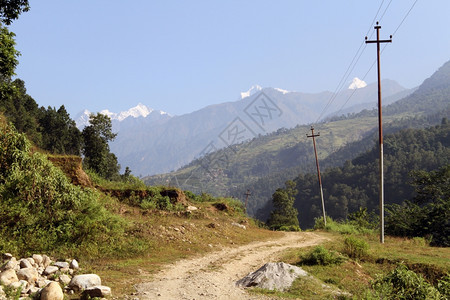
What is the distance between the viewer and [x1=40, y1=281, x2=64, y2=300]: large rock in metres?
7.58

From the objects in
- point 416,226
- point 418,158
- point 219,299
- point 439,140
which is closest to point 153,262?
point 219,299

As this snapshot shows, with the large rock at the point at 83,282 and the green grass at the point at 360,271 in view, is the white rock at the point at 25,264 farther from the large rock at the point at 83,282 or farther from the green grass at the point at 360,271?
the green grass at the point at 360,271

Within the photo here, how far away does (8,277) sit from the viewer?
8000 millimetres

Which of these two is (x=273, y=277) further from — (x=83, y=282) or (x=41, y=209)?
(x=41, y=209)

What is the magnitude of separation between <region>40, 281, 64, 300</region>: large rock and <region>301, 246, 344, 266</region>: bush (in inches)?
398

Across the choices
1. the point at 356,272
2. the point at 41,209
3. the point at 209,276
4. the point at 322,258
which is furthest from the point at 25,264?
the point at 356,272

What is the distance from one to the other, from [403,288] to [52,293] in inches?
359

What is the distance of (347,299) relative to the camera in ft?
31.6

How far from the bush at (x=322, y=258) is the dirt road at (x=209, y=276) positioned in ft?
7.99

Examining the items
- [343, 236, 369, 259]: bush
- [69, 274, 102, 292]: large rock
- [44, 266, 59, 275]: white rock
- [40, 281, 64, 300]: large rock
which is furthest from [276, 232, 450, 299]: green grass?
[44, 266, 59, 275]: white rock

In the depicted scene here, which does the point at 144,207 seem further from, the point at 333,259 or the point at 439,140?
the point at 439,140

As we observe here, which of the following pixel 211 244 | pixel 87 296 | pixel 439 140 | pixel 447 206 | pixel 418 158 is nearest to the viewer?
pixel 87 296

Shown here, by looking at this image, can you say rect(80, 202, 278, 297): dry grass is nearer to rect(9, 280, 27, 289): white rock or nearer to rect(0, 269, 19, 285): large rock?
rect(9, 280, 27, 289): white rock

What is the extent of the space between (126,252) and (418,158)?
461 feet
